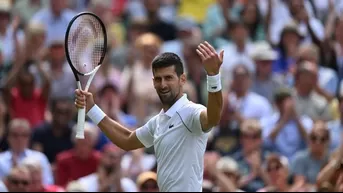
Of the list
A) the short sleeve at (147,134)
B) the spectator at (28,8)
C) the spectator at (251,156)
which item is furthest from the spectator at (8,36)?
the short sleeve at (147,134)

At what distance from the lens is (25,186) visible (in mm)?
12453

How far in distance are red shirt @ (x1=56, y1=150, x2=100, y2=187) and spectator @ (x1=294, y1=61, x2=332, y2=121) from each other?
9.96 ft

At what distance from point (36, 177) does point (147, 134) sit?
13.1 ft

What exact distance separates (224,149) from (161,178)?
18.6 ft

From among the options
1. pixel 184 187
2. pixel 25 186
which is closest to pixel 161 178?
pixel 184 187

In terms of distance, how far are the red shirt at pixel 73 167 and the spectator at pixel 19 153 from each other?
13 centimetres

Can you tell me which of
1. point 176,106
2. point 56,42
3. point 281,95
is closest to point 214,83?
point 176,106

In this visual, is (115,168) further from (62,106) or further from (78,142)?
(62,106)

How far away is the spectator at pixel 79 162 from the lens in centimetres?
1363

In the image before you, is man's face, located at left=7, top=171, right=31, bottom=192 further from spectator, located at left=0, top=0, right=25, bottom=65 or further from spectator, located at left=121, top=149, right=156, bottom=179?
spectator, located at left=0, top=0, right=25, bottom=65

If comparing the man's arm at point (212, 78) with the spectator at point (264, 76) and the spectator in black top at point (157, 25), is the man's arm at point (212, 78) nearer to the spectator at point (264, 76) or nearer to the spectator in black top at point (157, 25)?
the spectator at point (264, 76)

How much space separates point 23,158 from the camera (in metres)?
13.5

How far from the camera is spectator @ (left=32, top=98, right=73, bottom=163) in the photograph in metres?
14.4

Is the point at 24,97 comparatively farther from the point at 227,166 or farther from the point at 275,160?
the point at 275,160
